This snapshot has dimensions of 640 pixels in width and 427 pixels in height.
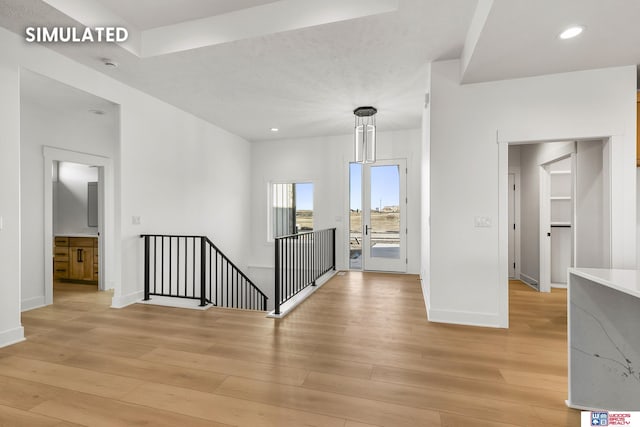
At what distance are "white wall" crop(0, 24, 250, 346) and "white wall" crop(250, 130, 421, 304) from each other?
0.31 m

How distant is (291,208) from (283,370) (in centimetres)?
471

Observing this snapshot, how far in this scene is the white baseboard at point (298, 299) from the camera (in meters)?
3.47

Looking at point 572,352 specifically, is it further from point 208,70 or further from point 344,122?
point 344,122

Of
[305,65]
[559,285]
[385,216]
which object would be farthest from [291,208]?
[559,285]

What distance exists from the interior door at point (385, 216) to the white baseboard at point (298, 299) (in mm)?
1190

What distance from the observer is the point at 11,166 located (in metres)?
2.74

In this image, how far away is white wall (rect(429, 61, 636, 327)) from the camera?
2.92m

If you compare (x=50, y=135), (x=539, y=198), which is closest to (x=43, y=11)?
(x=50, y=135)

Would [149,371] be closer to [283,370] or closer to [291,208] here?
[283,370]

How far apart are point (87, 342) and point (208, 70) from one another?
3030 millimetres

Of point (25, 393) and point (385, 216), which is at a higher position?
point (385, 216)

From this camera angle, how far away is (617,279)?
1.52 m

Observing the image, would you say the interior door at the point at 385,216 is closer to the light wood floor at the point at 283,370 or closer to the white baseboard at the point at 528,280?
the white baseboard at the point at 528,280

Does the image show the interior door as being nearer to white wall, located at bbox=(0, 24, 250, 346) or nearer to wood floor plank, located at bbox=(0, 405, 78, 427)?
white wall, located at bbox=(0, 24, 250, 346)
